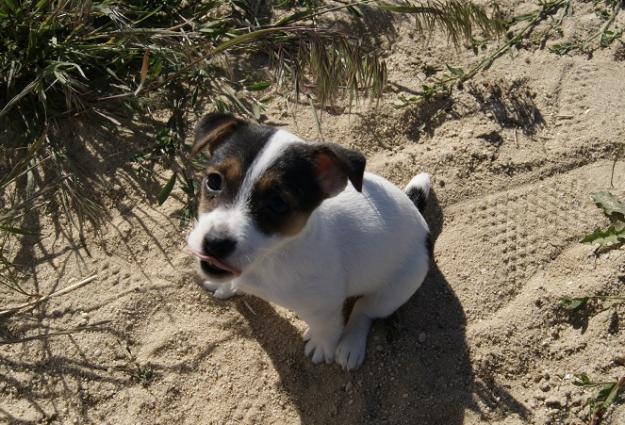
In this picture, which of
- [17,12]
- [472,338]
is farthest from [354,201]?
[17,12]

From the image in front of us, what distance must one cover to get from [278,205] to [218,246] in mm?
358

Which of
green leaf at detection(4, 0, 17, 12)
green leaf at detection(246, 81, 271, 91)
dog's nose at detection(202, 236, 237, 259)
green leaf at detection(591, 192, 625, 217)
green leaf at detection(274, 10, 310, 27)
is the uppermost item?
green leaf at detection(4, 0, 17, 12)

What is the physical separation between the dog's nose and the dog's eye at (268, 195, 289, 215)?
0.85 ft

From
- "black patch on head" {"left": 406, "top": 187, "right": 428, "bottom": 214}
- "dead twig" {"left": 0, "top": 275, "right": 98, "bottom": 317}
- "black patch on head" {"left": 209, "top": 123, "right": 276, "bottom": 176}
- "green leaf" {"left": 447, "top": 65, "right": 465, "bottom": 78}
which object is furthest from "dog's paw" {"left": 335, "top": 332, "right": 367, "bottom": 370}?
"green leaf" {"left": 447, "top": 65, "right": 465, "bottom": 78}

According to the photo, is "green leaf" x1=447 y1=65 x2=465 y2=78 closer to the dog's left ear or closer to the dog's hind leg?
the dog's hind leg

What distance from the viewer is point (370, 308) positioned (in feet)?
13.7

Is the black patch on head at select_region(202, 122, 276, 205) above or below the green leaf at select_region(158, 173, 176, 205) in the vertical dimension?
above

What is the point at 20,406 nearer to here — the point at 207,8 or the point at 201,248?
the point at 201,248

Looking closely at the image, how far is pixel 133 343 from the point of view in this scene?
4230 mm

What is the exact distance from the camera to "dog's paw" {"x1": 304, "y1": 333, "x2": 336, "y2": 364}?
4094 millimetres

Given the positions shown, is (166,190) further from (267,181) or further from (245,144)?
(267,181)

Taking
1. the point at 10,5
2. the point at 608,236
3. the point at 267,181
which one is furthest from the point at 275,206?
the point at 10,5

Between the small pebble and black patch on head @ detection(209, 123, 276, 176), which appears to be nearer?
black patch on head @ detection(209, 123, 276, 176)

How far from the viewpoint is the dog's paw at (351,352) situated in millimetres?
4125
